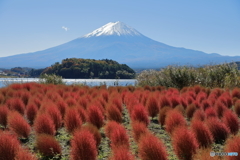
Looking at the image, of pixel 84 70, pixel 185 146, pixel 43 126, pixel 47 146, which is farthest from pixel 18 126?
pixel 84 70

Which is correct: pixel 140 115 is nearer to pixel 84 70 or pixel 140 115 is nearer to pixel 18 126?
pixel 18 126

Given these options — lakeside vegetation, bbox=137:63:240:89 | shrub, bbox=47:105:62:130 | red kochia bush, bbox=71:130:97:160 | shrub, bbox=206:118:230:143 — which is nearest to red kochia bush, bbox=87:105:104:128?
shrub, bbox=47:105:62:130

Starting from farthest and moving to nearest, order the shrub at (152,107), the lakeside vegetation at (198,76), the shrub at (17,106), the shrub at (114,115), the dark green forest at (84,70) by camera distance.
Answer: the dark green forest at (84,70)
the lakeside vegetation at (198,76)
the shrub at (152,107)
the shrub at (17,106)
the shrub at (114,115)

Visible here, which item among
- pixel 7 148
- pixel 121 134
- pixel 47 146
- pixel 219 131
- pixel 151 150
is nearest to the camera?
pixel 151 150

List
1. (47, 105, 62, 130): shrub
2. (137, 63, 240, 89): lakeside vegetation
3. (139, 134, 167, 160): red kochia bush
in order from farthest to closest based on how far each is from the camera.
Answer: (137, 63, 240, 89): lakeside vegetation < (47, 105, 62, 130): shrub < (139, 134, 167, 160): red kochia bush

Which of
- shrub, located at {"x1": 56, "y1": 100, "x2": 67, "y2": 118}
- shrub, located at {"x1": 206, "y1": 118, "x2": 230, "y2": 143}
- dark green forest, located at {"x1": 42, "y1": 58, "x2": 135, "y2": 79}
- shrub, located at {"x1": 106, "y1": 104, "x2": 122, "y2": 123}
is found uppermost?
dark green forest, located at {"x1": 42, "y1": 58, "x2": 135, "y2": 79}

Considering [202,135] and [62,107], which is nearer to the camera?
[202,135]

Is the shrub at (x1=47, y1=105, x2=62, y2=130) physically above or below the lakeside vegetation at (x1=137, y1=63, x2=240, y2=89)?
below

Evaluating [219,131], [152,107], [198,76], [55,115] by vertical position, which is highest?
[198,76]

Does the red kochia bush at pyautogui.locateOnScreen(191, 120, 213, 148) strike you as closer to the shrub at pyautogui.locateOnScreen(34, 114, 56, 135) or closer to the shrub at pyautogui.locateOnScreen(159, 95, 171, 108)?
the shrub at pyautogui.locateOnScreen(34, 114, 56, 135)

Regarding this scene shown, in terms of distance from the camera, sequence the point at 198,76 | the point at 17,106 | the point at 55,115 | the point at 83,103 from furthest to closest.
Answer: the point at 198,76 → the point at 83,103 → the point at 17,106 → the point at 55,115

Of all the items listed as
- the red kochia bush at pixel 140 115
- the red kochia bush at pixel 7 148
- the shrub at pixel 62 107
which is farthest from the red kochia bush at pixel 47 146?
the shrub at pixel 62 107

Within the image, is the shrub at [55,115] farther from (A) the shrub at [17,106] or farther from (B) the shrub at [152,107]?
(B) the shrub at [152,107]

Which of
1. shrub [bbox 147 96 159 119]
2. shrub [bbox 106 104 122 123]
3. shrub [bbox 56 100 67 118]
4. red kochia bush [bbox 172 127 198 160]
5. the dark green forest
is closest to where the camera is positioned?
red kochia bush [bbox 172 127 198 160]
